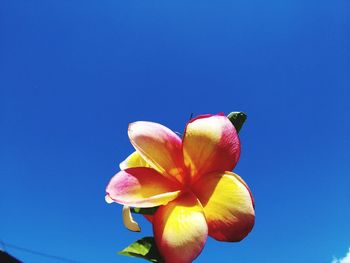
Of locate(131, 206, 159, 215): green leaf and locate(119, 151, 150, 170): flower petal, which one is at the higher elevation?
locate(119, 151, 150, 170): flower petal

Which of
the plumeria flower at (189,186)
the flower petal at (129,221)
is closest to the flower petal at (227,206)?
the plumeria flower at (189,186)

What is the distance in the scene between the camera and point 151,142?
51cm

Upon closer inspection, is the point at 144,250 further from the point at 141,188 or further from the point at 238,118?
the point at 238,118

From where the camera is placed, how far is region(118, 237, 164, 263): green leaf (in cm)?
47

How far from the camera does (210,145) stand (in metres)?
0.49

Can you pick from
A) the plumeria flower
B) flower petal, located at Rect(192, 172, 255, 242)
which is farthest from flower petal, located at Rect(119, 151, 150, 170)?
flower petal, located at Rect(192, 172, 255, 242)

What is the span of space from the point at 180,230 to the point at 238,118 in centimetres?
19

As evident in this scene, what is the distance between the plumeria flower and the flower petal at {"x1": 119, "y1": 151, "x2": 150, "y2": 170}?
1 centimetres

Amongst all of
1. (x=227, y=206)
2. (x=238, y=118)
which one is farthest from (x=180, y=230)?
(x=238, y=118)

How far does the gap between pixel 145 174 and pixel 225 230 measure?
14 centimetres

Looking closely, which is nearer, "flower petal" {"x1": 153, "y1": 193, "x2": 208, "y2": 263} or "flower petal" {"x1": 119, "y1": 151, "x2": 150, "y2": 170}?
"flower petal" {"x1": 153, "y1": 193, "x2": 208, "y2": 263}

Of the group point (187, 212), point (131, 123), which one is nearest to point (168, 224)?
point (187, 212)

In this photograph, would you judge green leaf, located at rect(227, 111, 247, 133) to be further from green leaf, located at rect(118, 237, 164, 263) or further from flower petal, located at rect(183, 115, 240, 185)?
green leaf, located at rect(118, 237, 164, 263)

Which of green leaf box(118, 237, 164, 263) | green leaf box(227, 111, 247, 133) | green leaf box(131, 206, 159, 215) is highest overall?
green leaf box(227, 111, 247, 133)
